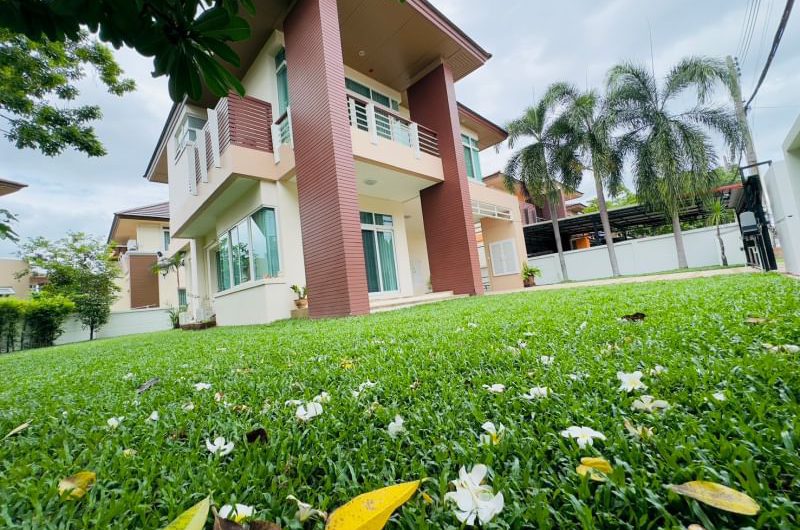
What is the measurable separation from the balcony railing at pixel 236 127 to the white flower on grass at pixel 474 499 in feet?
25.6

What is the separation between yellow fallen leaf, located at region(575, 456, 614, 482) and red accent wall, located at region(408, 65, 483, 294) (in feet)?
25.4

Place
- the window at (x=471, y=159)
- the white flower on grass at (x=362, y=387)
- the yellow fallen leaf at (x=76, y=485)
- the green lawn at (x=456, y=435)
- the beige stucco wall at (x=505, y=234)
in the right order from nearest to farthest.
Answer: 1. the green lawn at (x=456, y=435)
2. the yellow fallen leaf at (x=76, y=485)
3. the white flower on grass at (x=362, y=387)
4. the window at (x=471, y=159)
5. the beige stucco wall at (x=505, y=234)

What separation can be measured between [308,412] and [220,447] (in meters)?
0.31

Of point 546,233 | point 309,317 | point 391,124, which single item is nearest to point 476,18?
point 391,124

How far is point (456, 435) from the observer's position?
103cm

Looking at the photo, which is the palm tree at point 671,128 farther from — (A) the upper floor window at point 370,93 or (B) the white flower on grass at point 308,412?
(B) the white flower on grass at point 308,412

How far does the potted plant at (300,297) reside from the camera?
7.23m

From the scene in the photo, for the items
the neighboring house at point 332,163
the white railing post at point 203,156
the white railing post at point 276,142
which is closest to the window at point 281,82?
the neighboring house at point 332,163

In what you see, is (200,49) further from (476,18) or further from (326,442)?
(476,18)

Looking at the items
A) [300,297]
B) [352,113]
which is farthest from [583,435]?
[352,113]

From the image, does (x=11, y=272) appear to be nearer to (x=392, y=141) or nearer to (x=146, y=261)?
(x=146, y=261)

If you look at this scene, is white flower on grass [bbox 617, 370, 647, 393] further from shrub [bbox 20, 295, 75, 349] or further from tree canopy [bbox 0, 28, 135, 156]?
shrub [bbox 20, 295, 75, 349]

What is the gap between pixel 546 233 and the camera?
20.0m

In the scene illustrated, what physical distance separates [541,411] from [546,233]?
2063 cm
